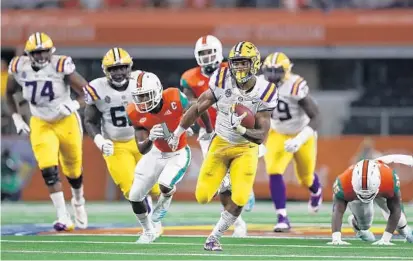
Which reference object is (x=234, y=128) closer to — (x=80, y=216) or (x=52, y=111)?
(x=52, y=111)

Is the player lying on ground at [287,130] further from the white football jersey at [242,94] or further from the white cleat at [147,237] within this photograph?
the white football jersey at [242,94]

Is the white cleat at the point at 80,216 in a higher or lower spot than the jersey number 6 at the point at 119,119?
lower

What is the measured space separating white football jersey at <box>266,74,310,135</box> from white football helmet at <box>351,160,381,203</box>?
8.30 ft

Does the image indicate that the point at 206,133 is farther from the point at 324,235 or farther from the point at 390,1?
the point at 390,1

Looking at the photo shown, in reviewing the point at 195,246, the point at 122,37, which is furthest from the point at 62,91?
the point at 122,37

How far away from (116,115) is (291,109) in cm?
212

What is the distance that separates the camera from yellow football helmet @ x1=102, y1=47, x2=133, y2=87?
12.0 meters

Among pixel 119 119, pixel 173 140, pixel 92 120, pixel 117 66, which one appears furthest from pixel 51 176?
pixel 173 140

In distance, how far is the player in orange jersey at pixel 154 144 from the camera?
11320mm

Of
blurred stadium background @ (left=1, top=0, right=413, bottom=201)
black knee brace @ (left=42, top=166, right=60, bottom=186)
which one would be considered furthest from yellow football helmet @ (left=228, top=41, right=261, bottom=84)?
blurred stadium background @ (left=1, top=0, right=413, bottom=201)

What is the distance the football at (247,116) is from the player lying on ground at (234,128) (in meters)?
0.01

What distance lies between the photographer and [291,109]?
44.9 feet

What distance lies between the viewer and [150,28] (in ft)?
72.2

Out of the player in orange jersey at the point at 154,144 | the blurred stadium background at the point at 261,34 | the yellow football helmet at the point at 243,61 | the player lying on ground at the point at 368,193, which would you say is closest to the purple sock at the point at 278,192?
the player in orange jersey at the point at 154,144
